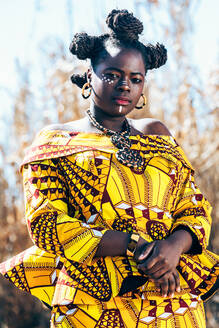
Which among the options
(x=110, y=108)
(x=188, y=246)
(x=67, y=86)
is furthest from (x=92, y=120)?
(x=67, y=86)

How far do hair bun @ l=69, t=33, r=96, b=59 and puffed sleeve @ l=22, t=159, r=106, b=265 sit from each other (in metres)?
0.51

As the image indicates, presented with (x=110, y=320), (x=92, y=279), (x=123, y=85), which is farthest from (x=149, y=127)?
(x=110, y=320)

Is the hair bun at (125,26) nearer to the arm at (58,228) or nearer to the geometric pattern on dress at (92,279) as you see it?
the arm at (58,228)

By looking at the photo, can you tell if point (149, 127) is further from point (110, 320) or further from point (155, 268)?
point (110, 320)

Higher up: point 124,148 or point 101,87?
point 101,87

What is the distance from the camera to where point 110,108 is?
2.19 metres

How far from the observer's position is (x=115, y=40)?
220 centimetres

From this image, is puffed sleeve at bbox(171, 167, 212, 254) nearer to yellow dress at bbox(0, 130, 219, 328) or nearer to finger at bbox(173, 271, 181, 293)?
yellow dress at bbox(0, 130, 219, 328)

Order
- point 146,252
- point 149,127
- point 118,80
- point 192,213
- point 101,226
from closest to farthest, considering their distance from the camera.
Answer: point 146,252
point 101,226
point 118,80
point 192,213
point 149,127

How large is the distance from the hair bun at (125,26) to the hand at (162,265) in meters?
0.91

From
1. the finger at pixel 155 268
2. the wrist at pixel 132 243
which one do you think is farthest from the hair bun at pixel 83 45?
the finger at pixel 155 268

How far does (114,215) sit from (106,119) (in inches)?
18.9

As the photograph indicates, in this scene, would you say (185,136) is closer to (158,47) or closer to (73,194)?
(158,47)

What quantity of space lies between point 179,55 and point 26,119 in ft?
A: 5.19
